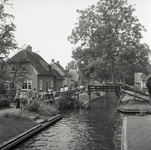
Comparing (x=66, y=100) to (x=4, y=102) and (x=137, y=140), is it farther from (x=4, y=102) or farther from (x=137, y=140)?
(x=137, y=140)

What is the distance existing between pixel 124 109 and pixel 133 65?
Result: 14.7 meters

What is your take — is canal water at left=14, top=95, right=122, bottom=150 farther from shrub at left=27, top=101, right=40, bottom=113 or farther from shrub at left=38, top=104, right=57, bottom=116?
shrub at left=27, top=101, right=40, bottom=113

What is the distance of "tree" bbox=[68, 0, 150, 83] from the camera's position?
38281mm

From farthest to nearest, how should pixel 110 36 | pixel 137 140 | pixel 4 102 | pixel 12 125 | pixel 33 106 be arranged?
pixel 110 36 → pixel 4 102 → pixel 33 106 → pixel 12 125 → pixel 137 140

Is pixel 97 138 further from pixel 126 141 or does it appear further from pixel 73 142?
pixel 126 141

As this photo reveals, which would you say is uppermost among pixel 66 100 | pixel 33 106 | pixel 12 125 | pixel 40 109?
pixel 33 106

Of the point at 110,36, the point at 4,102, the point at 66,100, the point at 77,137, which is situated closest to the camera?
the point at 77,137

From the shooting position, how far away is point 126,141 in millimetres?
12492

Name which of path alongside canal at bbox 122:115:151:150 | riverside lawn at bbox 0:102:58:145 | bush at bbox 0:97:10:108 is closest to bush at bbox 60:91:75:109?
riverside lawn at bbox 0:102:58:145

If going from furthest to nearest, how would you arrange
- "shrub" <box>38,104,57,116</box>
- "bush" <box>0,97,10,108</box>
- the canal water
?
"bush" <box>0,97,10,108</box>, "shrub" <box>38,104,57,116</box>, the canal water

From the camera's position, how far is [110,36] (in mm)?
38469

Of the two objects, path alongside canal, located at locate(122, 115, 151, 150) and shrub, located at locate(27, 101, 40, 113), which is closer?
path alongside canal, located at locate(122, 115, 151, 150)

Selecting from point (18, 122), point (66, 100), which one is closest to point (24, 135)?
point (18, 122)

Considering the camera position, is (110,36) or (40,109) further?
(110,36)
